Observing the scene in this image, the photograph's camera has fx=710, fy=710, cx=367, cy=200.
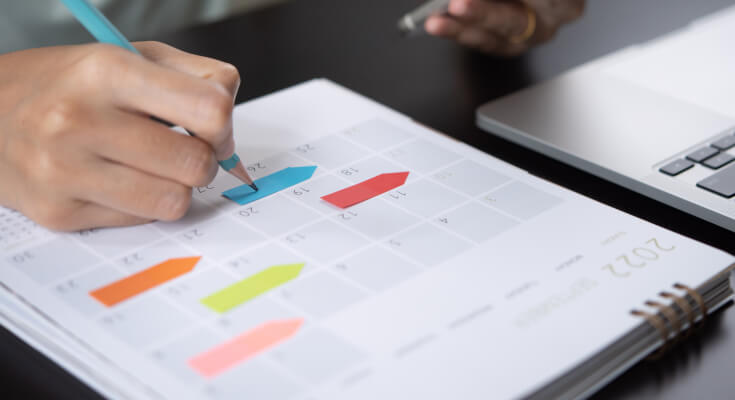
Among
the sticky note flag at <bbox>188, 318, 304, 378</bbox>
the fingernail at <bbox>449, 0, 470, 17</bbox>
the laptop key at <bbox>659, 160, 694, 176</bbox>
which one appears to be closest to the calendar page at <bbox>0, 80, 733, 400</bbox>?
the sticky note flag at <bbox>188, 318, 304, 378</bbox>

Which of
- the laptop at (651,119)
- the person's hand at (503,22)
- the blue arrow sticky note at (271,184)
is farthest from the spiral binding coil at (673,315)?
the person's hand at (503,22)

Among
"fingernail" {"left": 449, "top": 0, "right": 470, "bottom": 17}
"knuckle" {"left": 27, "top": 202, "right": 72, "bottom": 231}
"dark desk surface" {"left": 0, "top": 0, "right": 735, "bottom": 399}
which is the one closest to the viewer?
"knuckle" {"left": 27, "top": 202, "right": 72, "bottom": 231}

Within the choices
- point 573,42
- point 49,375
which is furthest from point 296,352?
point 573,42

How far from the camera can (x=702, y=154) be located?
592 mm

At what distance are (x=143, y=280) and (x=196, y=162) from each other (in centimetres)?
9

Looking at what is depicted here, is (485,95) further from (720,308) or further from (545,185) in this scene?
(720,308)

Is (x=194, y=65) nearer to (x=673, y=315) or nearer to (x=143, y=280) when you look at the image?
(x=143, y=280)

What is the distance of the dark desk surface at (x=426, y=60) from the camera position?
22.9 inches

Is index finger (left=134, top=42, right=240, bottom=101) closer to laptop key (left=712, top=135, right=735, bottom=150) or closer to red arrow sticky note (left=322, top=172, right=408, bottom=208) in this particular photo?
red arrow sticky note (left=322, top=172, right=408, bottom=208)

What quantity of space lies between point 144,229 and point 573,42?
63 cm

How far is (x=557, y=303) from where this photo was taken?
420 millimetres

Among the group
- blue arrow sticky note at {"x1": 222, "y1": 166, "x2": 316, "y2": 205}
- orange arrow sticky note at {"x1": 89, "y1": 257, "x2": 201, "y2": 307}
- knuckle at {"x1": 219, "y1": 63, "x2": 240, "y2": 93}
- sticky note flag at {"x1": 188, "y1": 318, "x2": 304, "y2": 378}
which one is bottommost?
sticky note flag at {"x1": 188, "y1": 318, "x2": 304, "y2": 378}

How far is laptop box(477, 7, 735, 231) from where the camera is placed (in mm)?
567

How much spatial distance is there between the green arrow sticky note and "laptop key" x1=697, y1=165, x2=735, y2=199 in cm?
32
